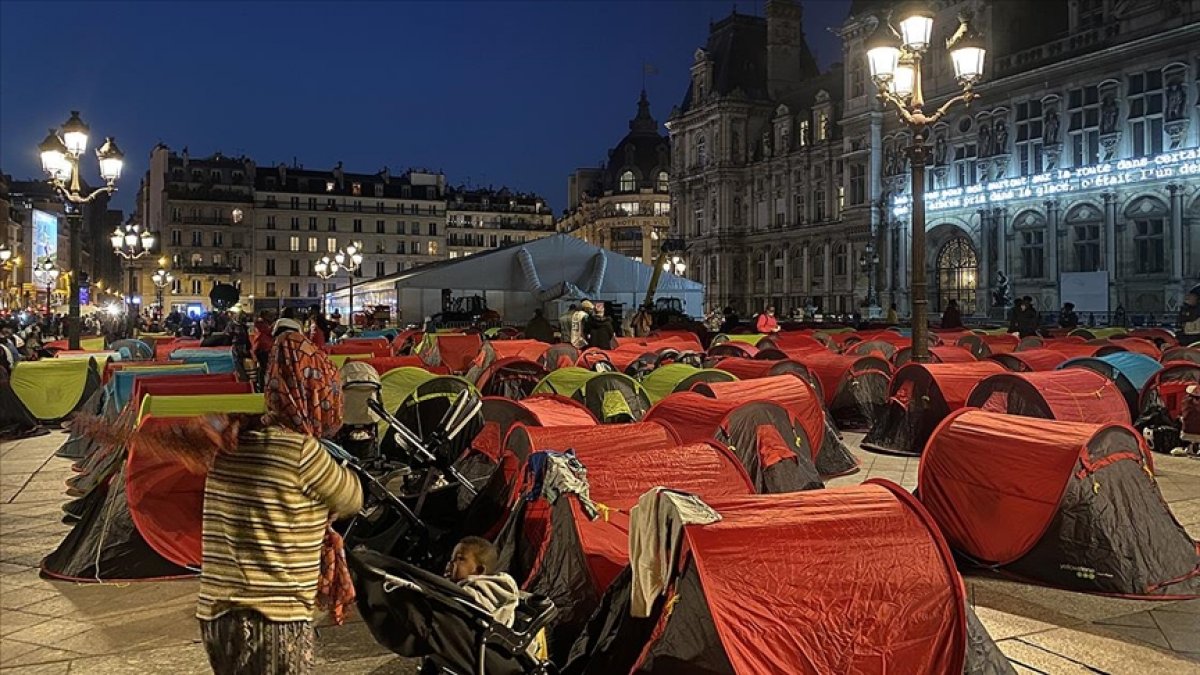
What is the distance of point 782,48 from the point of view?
66.3m

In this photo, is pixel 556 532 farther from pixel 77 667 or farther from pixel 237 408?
pixel 237 408

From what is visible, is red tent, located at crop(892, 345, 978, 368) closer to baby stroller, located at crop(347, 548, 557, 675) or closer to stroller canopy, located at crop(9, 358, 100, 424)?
baby stroller, located at crop(347, 548, 557, 675)

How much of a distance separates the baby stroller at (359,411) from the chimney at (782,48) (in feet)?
200

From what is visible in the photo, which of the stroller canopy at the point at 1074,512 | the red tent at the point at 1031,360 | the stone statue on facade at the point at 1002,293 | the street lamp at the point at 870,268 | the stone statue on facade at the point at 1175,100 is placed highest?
the stone statue on facade at the point at 1175,100

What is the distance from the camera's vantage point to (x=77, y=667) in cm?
534

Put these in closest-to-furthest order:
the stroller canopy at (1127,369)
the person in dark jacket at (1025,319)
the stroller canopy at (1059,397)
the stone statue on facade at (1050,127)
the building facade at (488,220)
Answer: the stroller canopy at (1059,397) < the stroller canopy at (1127,369) < the person in dark jacket at (1025,319) < the stone statue on facade at (1050,127) < the building facade at (488,220)

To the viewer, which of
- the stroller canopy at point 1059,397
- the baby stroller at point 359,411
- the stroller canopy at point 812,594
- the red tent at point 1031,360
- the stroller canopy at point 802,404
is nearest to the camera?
the stroller canopy at point 812,594

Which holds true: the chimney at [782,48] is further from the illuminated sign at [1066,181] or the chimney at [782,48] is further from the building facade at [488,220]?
the building facade at [488,220]

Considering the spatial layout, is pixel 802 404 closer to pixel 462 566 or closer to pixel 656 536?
pixel 656 536

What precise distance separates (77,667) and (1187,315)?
22453 millimetres

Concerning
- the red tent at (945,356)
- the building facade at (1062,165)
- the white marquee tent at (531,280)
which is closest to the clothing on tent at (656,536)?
the red tent at (945,356)

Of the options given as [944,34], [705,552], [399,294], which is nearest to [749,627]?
[705,552]

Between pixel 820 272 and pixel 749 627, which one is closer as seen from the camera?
pixel 749 627

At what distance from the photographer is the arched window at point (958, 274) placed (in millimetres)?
44531
